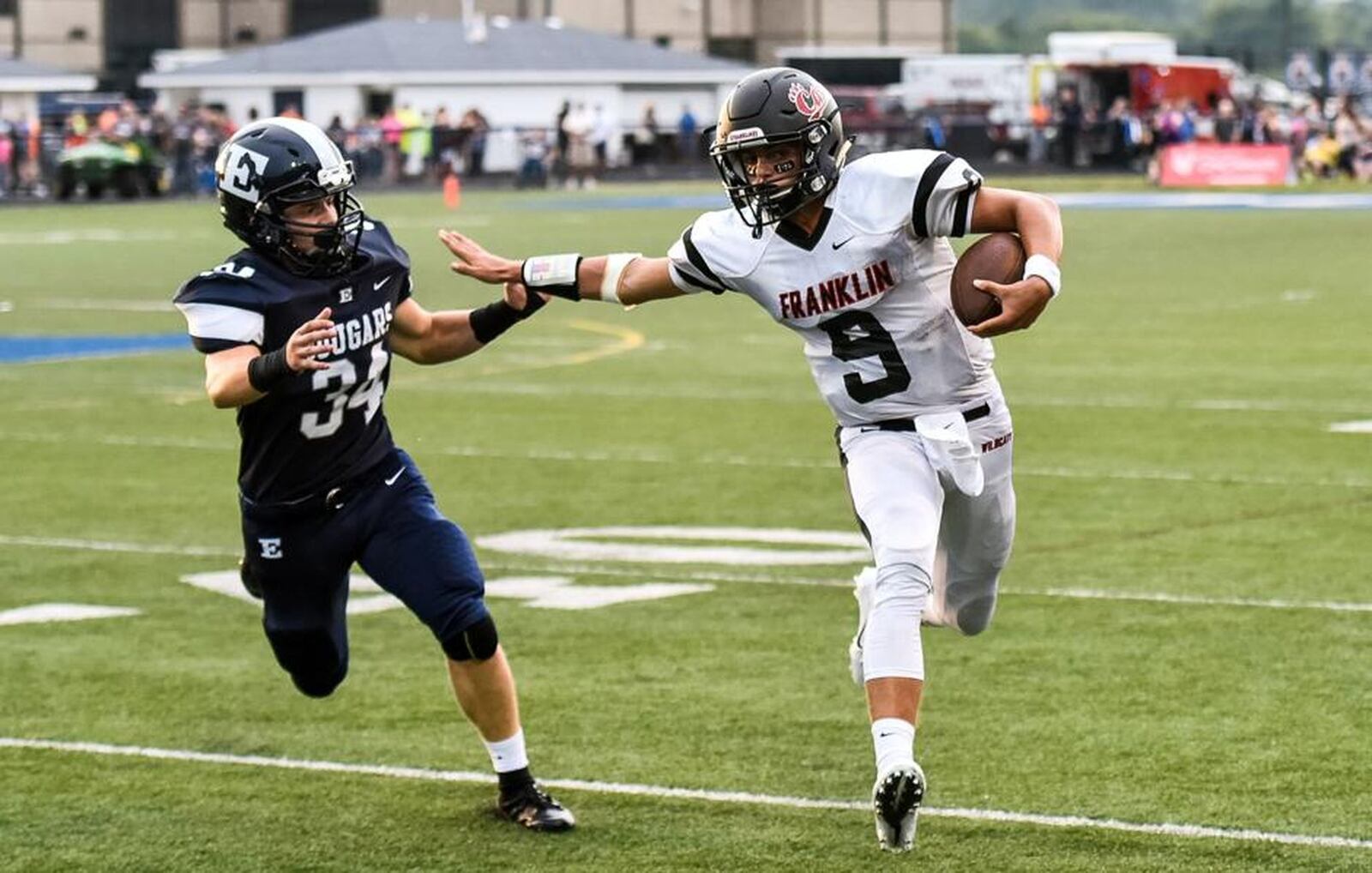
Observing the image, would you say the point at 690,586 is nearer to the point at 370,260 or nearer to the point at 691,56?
the point at 370,260

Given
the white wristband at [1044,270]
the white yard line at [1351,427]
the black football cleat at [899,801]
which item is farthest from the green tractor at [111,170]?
the black football cleat at [899,801]

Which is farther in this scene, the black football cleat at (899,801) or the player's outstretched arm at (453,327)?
the player's outstretched arm at (453,327)

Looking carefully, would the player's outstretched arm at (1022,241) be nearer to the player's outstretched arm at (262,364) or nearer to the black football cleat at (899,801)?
the black football cleat at (899,801)

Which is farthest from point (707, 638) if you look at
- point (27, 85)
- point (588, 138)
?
point (27, 85)

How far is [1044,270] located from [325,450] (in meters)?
1.94

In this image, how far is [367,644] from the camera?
9.67 metres

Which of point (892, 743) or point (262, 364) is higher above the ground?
point (262, 364)

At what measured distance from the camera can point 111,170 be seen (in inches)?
1939

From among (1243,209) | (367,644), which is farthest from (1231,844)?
(1243,209)

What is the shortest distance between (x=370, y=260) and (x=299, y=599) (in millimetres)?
920

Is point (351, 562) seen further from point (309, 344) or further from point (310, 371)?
point (309, 344)

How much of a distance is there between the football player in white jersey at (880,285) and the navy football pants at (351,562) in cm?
98

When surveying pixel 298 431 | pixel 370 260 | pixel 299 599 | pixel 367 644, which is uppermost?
pixel 370 260

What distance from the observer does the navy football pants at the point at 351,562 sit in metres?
6.88
